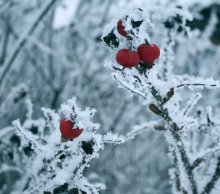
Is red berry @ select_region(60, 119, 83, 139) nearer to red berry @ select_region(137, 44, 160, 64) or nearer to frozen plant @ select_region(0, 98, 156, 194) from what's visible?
frozen plant @ select_region(0, 98, 156, 194)

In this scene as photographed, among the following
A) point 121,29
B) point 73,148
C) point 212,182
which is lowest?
point 73,148

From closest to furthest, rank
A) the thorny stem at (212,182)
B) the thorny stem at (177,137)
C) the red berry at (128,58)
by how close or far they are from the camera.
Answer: the red berry at (128,58), the thorny stem at (177,137), the thorny stem at (212,182)

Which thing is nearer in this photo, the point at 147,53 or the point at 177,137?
the point at 147,53

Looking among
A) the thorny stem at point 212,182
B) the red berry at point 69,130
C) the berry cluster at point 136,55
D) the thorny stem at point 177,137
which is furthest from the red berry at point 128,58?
the thorny stem at point 212,182

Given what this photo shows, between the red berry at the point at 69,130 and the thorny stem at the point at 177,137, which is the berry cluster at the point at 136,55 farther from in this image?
the red berry at the point at 69,130

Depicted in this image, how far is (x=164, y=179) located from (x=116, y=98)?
1.07m

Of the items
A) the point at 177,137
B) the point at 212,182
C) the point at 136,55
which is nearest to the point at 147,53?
the point at 136,55

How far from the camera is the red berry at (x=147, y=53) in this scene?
1.14 meters

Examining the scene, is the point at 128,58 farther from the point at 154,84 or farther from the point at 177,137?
the point at 177,137

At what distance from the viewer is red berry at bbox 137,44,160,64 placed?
44.8 inches

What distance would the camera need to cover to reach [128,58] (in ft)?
3.64

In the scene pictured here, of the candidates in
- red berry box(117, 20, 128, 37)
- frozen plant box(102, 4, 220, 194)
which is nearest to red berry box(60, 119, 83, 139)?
frozen plant box(102, 4, 220, 194)

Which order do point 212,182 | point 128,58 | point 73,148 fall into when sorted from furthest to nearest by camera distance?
point 212,182
point 73,148
point 128,58

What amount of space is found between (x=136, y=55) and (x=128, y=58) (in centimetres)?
3
